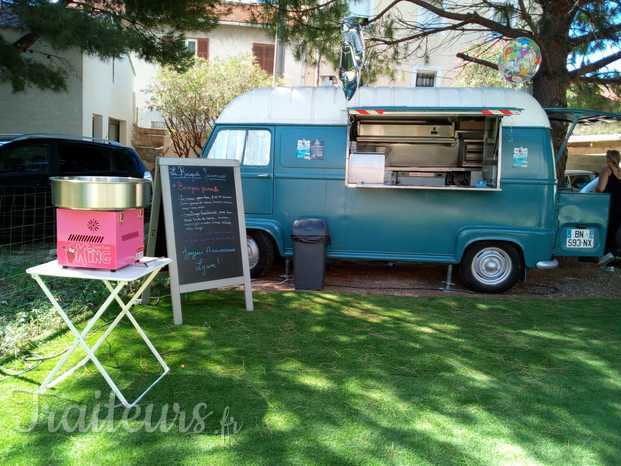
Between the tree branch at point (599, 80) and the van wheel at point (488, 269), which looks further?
the tree branch at point (599, 80)

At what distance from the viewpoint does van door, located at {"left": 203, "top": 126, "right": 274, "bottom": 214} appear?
7191 mm

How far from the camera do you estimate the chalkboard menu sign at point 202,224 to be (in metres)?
5.35

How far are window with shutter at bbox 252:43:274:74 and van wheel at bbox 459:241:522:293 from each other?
16.3m

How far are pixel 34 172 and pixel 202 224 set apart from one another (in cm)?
431

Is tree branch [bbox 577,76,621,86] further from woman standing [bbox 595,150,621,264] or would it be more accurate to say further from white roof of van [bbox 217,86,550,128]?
white roof of van [bbox 217,86,550,128]

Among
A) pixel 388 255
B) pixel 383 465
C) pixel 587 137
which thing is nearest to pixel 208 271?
pixel 388 255

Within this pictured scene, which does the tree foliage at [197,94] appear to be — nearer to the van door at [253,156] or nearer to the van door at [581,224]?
the van door at [253,156]

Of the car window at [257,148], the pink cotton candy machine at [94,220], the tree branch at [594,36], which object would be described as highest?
the tree branch at [594,36]

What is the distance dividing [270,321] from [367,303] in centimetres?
129

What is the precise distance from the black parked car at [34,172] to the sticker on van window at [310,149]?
3712mm

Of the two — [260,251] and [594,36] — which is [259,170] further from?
[594,36]

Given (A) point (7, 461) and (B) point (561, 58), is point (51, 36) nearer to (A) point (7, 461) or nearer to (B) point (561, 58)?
(A) point (7, 461)

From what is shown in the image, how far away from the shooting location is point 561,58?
8.36 metres

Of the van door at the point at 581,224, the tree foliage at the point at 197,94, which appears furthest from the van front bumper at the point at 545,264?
the tree foliage at the point at 197,94
